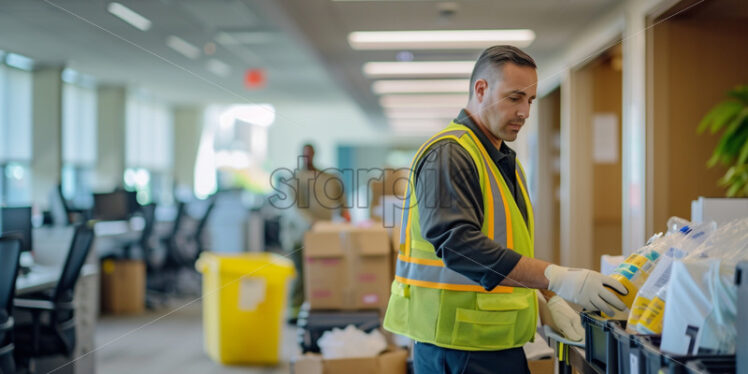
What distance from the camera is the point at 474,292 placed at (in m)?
1.29

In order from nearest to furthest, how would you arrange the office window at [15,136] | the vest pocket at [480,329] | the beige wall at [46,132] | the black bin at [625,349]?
the black bin at [625,349]
the vest pocket at [480,329]
the office window at [15,136]
the beige wall at [46,132]

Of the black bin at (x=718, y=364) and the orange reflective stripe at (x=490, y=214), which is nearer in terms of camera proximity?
the black bin at (x=718, y=364)

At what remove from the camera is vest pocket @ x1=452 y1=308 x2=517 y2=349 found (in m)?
1.28

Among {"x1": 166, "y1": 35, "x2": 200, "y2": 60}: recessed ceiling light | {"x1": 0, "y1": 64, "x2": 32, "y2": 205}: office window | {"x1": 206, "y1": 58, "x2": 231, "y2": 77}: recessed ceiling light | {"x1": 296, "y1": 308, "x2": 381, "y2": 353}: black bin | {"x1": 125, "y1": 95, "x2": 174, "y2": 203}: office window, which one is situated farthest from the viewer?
{"x1": 125, "y1": 95, "x2": 174, "y2": 203}: office window

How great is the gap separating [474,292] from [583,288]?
0.71ft

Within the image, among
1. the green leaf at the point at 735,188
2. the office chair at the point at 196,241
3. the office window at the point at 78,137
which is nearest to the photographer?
the green leaf at the point at 735,188

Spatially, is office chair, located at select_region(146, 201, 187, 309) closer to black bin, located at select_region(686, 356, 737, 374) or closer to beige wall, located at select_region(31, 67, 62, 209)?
beige wall, located at select_region(31, 67, 62, 209)

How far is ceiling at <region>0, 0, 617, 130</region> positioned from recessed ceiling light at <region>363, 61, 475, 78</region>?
0.11m

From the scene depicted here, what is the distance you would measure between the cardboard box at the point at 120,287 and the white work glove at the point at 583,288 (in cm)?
452

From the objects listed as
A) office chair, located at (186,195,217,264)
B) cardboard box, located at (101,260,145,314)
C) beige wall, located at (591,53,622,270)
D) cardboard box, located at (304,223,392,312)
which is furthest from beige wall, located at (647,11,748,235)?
office chair, located at (186,195,217,264)

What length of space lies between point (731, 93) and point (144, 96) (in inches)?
342

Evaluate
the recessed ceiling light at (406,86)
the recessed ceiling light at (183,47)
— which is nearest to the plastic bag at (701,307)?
the recessed ceiling light at (406,86)

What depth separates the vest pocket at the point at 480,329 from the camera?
4.19 ft

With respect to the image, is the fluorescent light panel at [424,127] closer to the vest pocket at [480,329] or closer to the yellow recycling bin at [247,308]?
the vest pocket at [480,329]
